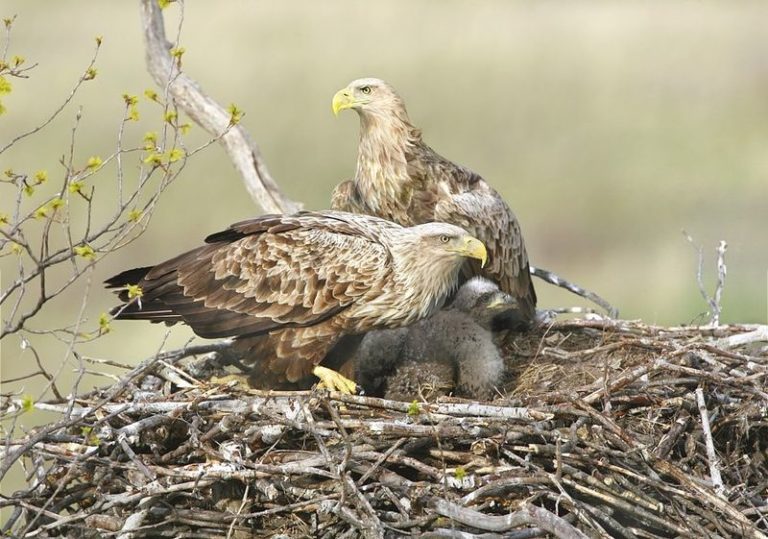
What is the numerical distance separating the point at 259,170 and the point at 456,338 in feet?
8.18

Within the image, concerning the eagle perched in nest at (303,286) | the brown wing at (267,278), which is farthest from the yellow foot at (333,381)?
the brown wing at (267,278)

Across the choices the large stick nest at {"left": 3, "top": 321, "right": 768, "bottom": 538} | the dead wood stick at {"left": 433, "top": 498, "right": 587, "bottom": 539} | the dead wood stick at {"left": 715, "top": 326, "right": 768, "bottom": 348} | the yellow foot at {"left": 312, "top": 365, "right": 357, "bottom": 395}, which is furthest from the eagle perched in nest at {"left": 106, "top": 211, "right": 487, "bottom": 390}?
the dead wood stick at {"left": 715, "top": 326, "right": 768, "bottom": 348}

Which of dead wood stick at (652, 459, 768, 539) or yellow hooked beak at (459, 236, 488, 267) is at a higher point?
yellow hooked beak at (459, 236, 488, 267)

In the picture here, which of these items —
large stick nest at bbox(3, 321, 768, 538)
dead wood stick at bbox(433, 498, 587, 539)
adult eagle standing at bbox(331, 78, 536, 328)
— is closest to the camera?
dead wood stick at bbox(433, 498, 587, 539)

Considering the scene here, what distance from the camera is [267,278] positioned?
255 inches

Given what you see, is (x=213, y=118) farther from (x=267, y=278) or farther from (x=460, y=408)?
(x=460, y=408)

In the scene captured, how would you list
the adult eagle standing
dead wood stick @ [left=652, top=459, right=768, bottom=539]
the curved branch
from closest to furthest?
dead wood stick @ [left=652, top=459, right=768, bottom=539] < the adult eagle standing < the curved branch

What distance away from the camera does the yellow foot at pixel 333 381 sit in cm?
634

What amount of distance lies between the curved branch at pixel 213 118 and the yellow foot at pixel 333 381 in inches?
89.5

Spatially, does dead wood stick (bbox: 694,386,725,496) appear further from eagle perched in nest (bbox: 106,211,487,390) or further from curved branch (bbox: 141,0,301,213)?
curved branch (bbox: 141,0,301,213)

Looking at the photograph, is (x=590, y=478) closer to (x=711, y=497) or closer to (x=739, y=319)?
(x=711, y=497)

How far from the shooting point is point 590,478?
214 inches

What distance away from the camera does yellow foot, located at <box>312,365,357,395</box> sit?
634 cm

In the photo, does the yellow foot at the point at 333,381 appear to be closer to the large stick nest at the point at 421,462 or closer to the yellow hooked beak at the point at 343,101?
the large stick nest at the point at 421,462
